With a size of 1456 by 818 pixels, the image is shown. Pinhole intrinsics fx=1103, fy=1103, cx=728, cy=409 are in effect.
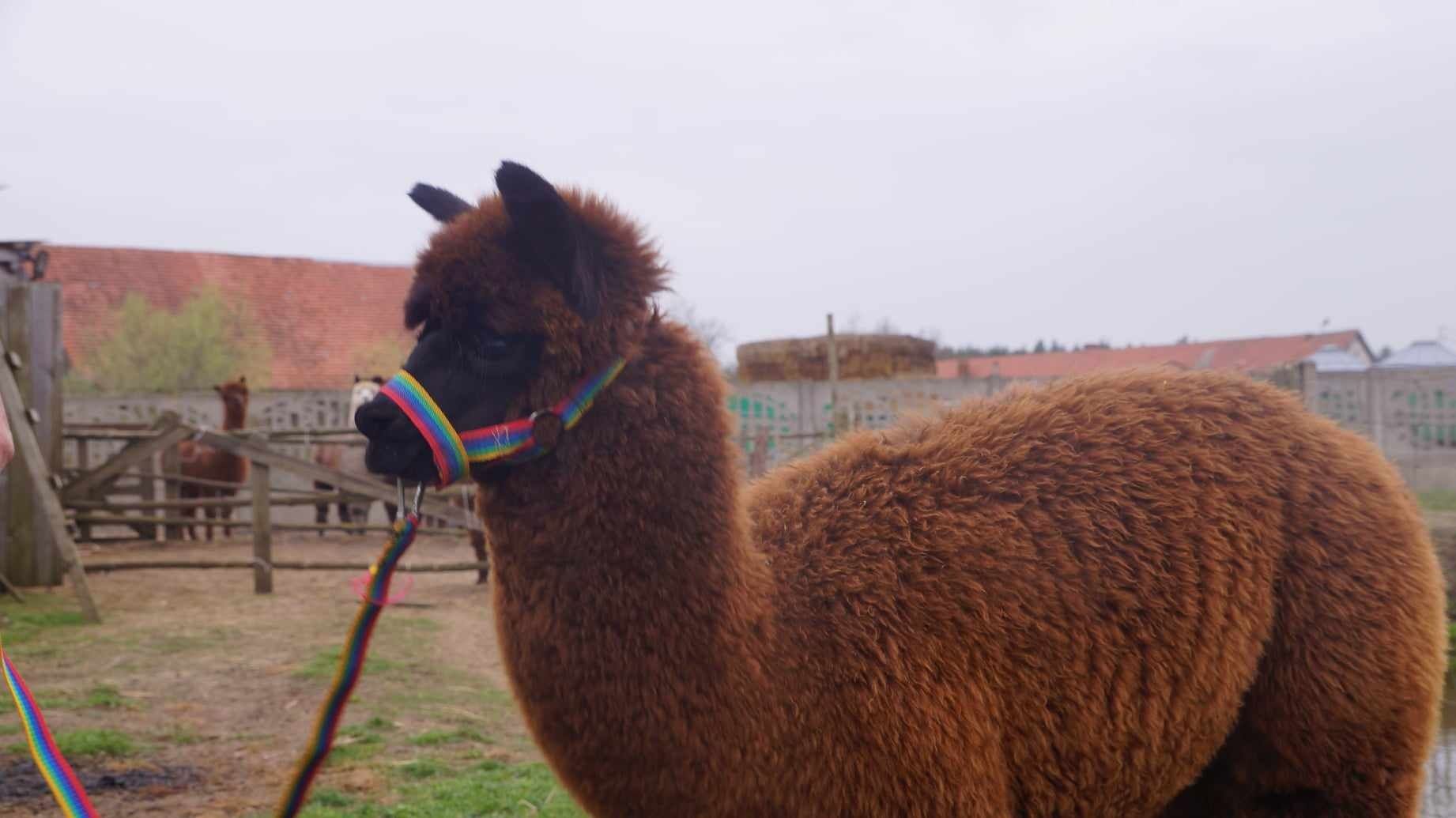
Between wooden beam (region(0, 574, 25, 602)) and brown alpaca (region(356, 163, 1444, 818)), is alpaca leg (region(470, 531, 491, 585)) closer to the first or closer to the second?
wooden beam (region(0, 574, 25, 602))

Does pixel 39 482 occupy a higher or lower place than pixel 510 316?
lower

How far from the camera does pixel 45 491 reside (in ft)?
28.1

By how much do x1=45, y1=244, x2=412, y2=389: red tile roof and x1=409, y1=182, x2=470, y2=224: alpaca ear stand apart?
26.4 meters

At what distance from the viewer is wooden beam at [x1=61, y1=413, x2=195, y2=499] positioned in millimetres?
11352

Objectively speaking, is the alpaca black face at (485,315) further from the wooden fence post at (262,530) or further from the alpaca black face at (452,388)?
the wooden fence post at (262,530)

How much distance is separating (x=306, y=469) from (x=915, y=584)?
348 inches

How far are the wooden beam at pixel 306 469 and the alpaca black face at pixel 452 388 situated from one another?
309 inches

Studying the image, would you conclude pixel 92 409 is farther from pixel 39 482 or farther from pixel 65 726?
pixel 65 726

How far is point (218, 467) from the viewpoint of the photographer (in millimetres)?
16125

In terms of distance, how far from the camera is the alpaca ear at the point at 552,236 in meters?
2.27

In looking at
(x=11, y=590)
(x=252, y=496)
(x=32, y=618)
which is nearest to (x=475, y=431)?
(x=32, y=618)

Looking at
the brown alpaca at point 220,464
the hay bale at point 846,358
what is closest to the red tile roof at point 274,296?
the brown alpaca at point 220,464

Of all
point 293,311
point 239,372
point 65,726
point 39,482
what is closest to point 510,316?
point 65,726

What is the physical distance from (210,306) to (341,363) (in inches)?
138
